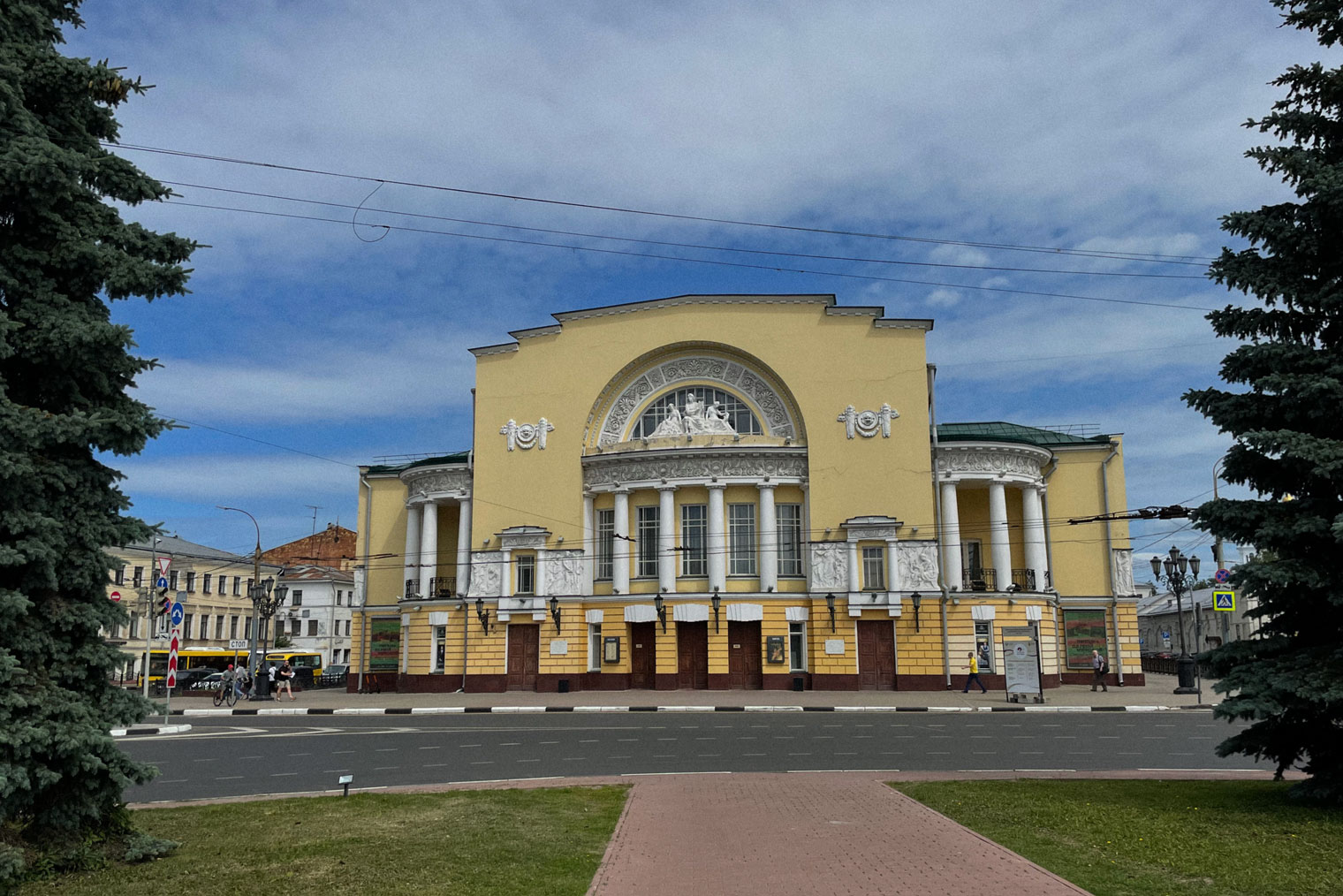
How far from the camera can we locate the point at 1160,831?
9.93 m

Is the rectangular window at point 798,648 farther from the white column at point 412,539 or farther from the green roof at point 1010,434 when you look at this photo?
the white column at point 412,539

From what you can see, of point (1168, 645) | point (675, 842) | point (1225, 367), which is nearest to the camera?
point (675, 842)

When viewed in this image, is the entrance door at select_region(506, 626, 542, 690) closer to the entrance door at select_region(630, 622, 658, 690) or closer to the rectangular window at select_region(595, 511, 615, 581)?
the rectangular window at select_region(595, 511, 615, 581)

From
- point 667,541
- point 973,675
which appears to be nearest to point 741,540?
point 667,541

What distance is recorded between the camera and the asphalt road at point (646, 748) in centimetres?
1600

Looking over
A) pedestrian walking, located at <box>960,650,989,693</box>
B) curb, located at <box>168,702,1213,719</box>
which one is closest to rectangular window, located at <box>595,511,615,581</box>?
curb, located at <box>168,702,1213,719</box>

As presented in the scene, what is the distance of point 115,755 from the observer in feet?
28.8

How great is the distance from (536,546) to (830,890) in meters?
32.9

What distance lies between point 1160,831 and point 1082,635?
108ft

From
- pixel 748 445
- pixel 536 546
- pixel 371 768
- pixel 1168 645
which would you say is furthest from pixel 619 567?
pixel 1168 645

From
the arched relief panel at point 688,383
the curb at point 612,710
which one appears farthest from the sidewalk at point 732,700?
the arched relief panel at point 688,383

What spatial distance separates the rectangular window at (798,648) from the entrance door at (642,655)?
17.2 feet

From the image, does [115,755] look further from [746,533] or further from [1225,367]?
[746,533]

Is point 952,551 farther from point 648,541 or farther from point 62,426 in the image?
point 62,426
